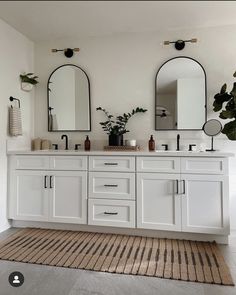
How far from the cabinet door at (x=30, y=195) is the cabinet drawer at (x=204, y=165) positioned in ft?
4.62

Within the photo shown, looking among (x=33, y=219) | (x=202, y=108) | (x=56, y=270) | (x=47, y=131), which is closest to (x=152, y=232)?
(x=56, y=270)

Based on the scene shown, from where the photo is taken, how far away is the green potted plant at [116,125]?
2.73 m

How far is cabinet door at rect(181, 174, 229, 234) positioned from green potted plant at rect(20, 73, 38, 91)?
201 cm

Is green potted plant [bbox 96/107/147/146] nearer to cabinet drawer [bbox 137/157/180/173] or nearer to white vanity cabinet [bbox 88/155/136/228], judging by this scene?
white vanity cabinet [bbox 88/155/136/228]

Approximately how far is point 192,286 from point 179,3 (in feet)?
5.18

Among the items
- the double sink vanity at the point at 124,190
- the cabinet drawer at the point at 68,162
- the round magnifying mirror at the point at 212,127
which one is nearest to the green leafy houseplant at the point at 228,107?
the round magnifying mirror at the point at 212,127

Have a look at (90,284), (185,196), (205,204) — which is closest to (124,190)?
(185,196)

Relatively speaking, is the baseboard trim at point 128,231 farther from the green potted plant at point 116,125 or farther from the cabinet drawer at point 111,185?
the green potted plant at point 116,125

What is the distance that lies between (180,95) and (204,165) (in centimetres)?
88

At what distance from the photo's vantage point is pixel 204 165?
7.37 feet

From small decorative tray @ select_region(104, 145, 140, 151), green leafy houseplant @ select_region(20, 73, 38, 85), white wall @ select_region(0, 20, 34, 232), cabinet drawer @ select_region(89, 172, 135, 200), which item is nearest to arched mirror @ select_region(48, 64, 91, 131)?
green leafy houseplant @ select_region(20, 73, 38, 85)

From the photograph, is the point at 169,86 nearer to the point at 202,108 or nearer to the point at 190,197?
the point at 202,108

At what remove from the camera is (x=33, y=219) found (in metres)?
2.59

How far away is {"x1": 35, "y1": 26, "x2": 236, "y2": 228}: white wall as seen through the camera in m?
2.66
